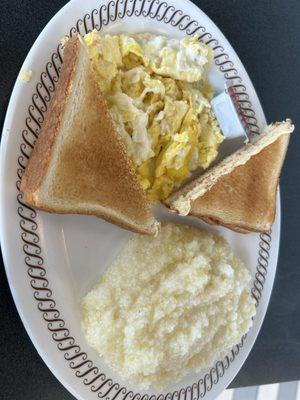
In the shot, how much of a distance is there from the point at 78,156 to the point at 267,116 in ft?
3.83

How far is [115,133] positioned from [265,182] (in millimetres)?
799

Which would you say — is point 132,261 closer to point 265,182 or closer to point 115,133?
point 115,133

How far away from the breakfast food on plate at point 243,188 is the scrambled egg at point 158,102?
9 centimetres

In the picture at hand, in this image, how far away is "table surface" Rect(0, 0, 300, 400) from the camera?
1.83m

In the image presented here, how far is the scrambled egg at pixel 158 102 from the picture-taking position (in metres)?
1.84

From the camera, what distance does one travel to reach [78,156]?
1.67 metres

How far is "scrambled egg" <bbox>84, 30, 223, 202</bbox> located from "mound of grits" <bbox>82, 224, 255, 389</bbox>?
0.24 m

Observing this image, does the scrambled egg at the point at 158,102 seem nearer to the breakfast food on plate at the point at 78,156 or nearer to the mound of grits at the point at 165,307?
the breakfast food on plate at the point at 78,156

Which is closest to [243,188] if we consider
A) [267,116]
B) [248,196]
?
[248,196]

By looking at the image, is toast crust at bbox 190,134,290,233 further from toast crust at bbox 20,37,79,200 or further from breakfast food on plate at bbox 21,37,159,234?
toast crust at bbox 20,37,79,200

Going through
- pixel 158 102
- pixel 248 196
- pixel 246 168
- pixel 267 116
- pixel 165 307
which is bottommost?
pixel 165 307

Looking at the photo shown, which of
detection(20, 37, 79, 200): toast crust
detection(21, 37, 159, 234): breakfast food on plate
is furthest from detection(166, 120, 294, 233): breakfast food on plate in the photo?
detection(20, 37, 79, 200): toast crust

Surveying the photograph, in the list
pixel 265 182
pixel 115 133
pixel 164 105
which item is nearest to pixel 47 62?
pixel 115 133

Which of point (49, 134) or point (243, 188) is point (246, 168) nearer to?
point (243, 188)
